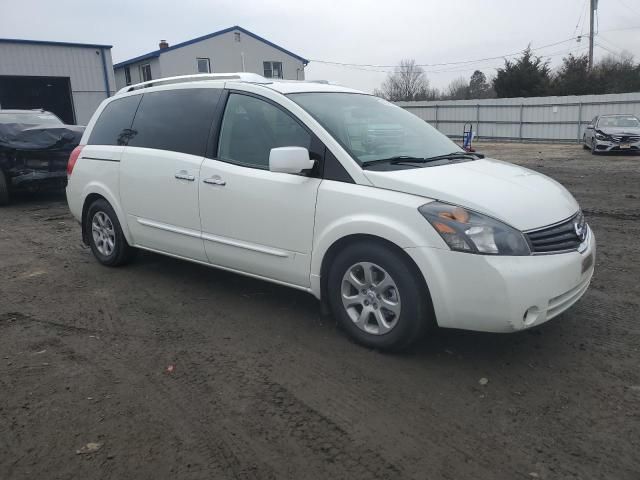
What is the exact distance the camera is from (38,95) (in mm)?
27672

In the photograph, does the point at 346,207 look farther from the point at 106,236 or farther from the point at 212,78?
the point at 106,236

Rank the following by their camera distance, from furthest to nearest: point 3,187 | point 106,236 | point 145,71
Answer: point 145,71 < point 3,187 < point 106,236

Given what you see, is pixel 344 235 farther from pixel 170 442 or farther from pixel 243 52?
pixel 243 52

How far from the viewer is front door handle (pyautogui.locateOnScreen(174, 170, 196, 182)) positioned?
449 cm

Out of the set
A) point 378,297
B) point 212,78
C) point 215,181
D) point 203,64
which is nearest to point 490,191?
point 378,297

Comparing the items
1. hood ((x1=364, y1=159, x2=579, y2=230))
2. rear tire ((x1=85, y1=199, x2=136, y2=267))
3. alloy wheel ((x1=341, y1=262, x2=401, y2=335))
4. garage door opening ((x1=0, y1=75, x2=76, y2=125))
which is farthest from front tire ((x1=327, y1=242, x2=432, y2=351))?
garage door opening ((x1=0, y1=75, x2=76, y2=125))

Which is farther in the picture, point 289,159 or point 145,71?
point 145,71

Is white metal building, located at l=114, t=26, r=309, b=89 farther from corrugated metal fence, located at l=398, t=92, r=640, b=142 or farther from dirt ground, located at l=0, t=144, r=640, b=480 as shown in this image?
dirt ground, located at l=0, t=144, r=640, b=480

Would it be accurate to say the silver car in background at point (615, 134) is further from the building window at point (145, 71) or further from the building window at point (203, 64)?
the building window at point (145, 71)

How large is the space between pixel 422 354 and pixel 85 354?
2.33 metres

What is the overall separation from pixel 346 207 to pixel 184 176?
1.66m

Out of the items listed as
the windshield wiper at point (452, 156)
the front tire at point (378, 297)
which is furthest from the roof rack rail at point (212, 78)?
the front tire at point (378, 297)

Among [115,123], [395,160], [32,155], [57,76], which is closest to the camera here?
[395,160]

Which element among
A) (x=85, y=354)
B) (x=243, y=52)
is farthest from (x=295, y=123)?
(x=243, y=52)
